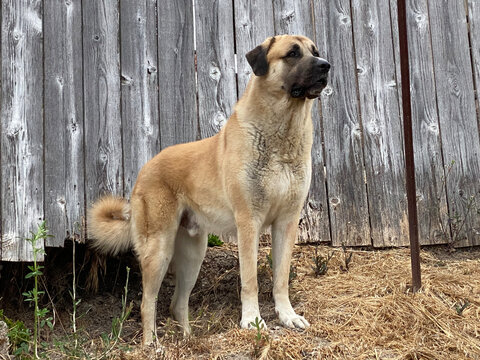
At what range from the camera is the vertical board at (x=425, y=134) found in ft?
16.1

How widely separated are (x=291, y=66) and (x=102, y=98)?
1695mm

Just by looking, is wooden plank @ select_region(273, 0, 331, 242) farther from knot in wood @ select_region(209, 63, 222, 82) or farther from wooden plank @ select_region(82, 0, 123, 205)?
wooden plank @ select_region(82, 0, 123, 205)

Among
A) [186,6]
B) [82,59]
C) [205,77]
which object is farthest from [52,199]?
[186,6]

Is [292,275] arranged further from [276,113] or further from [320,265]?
[276,113]

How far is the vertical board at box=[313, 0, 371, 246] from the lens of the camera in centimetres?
482

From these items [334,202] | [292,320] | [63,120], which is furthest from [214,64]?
[292,320]

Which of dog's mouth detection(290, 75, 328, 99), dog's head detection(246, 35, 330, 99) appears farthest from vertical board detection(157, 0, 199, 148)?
dog's mouth detection(290, 75, 328, 99)

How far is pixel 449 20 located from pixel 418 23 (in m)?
0.31

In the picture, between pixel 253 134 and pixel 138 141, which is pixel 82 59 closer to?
pixel 138 141

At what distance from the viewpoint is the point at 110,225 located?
13.9 feet

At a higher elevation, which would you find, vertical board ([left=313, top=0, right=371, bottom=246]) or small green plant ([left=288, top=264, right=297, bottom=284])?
vertical board ([left=313, top=0, right=371, bottom=246])

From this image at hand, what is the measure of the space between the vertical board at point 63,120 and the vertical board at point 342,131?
210cm

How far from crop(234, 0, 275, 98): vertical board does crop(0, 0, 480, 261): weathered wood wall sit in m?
0.01

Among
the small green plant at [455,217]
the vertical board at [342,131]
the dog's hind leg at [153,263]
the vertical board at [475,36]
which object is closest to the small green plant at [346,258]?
the vertical board at [342,131]
